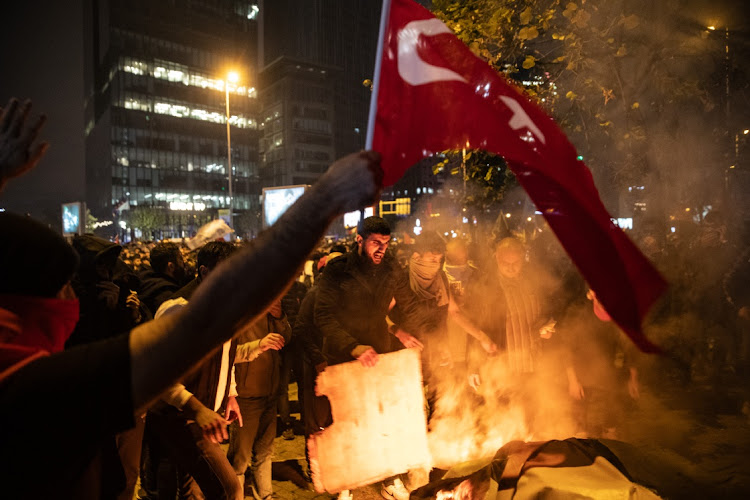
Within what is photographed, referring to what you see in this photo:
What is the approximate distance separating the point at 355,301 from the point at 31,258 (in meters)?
3.23

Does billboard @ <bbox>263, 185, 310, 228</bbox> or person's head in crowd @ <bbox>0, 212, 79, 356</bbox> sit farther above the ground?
billboard @ <bbox>263, 185, 310, 228</bbox>

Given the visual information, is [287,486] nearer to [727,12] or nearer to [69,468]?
[69,468]

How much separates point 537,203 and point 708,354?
8075 mm

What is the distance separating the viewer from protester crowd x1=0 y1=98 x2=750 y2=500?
41.5 inches

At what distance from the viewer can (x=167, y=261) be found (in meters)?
5.64

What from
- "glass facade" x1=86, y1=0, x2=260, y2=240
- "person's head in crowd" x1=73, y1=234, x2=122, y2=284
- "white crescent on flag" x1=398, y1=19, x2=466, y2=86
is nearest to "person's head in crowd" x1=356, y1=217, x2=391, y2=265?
"white crescent on flag" x1=398, y1=19, x2=466, y2=86

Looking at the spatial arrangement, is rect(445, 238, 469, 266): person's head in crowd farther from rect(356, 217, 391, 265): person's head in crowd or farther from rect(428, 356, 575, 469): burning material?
rect(356, 217, 391, 265): person's head in crowd

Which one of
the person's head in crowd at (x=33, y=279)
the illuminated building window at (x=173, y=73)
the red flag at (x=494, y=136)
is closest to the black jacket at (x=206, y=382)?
the red flag at (x=494, y=136)

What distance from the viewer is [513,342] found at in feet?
15.1

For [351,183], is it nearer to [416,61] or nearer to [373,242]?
[416,61]

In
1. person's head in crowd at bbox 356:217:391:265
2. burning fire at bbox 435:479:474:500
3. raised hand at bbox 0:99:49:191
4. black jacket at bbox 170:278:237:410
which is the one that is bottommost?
burning fire at bbox 435:479:474:500

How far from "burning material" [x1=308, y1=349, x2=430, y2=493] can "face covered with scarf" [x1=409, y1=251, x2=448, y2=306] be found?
165cm

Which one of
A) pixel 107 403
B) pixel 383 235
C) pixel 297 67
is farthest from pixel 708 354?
pixel 297 67

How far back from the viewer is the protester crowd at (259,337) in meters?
1.05
